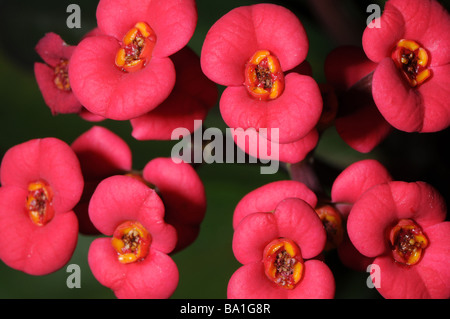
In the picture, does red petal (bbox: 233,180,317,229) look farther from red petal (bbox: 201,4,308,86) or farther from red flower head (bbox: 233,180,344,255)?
red petal (bbox: 201,4,308,86)

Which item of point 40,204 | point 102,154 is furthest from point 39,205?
point 102,154

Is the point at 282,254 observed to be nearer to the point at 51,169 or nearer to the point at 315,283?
the point at 315,283

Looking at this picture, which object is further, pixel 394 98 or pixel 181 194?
pixel 181 194

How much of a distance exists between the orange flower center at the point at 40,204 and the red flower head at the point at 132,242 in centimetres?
8

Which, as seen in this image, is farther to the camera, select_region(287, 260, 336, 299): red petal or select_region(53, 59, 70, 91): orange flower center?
select_region(53, 59, 70, 91): orange flower center

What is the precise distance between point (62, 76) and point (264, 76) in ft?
1.08

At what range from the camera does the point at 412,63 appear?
0.66 m

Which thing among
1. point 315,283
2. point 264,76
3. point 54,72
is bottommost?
point 315,283

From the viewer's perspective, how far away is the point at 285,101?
1.98 ft

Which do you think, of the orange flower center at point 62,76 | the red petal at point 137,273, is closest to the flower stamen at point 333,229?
the red petal at point 137,273

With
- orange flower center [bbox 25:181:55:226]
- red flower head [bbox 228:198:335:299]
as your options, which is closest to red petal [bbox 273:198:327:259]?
red flower head [bbox 228:198:335:299]

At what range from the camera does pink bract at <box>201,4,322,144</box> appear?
587 mm

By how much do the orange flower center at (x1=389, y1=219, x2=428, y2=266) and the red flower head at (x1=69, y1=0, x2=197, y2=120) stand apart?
33cm
